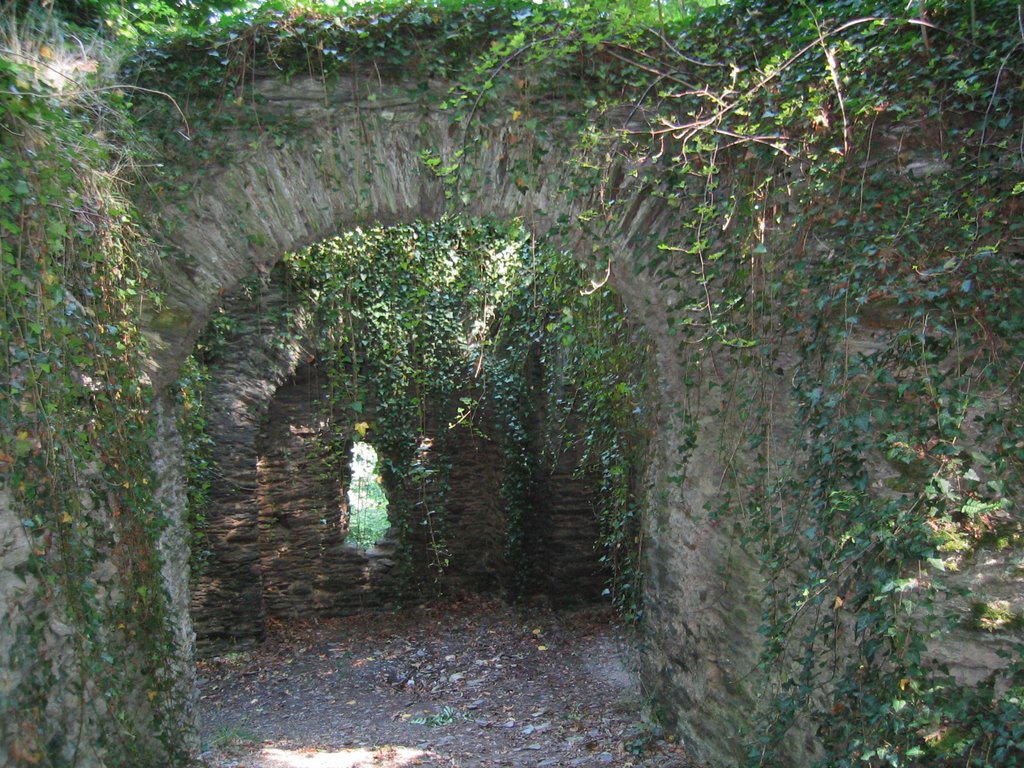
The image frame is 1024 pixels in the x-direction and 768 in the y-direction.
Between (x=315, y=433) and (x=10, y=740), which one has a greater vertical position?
(x=315, y=433)

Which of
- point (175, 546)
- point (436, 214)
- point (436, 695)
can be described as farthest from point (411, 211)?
point (436, 695)

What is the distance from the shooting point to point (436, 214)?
4137 millimetres

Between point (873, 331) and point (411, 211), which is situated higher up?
point (411, 211)

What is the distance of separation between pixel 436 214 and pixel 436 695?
4.13 meters

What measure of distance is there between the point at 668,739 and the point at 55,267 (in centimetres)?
364

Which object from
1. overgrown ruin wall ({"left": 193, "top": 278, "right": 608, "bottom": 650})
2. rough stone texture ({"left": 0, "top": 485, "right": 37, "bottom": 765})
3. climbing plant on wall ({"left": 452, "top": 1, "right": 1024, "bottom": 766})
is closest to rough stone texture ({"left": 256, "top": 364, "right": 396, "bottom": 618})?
overgrown ruin wall ({"left": 193, "top": 278, "right": 608, "bottom": 650})

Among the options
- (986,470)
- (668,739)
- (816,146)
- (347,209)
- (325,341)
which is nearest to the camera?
(986,470)

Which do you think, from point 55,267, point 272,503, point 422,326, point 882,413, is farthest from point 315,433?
point 882,413

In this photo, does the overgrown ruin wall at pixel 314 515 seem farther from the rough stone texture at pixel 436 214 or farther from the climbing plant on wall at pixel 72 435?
the climbing plant on wall at pixel 72 435

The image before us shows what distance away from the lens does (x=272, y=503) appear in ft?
27.1

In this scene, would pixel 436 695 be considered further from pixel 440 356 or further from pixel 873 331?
pixel 873 331

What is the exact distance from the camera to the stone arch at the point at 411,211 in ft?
12.4

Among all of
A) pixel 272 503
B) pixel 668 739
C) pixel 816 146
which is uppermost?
pixel 816 146

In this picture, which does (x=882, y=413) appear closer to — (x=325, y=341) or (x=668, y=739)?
(x=668, y=739)
